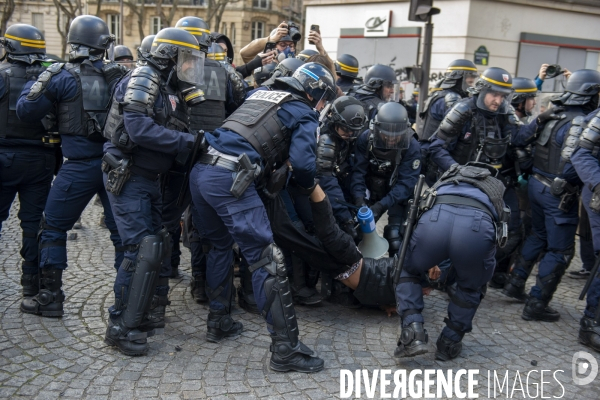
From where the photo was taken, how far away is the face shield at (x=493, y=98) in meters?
5.64

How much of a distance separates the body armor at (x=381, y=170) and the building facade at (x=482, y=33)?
9766 millimetres

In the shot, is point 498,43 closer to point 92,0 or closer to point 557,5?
point 557,5

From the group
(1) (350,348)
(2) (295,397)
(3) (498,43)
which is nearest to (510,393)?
(1) (350,348)

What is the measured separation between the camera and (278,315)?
12.8 ft

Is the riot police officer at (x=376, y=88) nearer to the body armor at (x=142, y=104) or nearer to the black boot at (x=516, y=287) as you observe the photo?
the black boot at (x=516, y=287)

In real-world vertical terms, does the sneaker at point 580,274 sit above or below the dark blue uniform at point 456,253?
below

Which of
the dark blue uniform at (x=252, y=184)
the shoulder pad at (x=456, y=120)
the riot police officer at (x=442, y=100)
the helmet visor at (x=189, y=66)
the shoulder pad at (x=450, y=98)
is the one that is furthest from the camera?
the riot police officer at (x=442, y=100)

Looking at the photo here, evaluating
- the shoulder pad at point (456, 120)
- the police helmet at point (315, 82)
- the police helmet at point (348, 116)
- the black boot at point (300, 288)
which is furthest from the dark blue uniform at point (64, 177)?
the shoulder pad at point (456, 120)

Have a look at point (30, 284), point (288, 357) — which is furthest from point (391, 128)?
point (30, 284)

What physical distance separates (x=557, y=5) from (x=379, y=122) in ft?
41.6

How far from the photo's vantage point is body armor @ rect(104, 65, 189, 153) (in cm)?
395

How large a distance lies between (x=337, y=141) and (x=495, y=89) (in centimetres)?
174

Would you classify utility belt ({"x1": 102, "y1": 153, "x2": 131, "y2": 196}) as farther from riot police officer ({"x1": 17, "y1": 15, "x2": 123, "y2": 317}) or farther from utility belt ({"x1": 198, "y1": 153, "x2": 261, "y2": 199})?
utility belt ({"x1": 198, "y1": 153, "x2": 261, "y2": 199})

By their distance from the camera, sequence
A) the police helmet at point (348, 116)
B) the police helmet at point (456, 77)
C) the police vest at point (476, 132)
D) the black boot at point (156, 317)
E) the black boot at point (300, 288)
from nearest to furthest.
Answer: the black boot at point (156, 317) → the police helmet at point (348, 116) → the black boot at point (300, 288) → the police vest at point (476, 132) → the police helmet at point (456, 77)
